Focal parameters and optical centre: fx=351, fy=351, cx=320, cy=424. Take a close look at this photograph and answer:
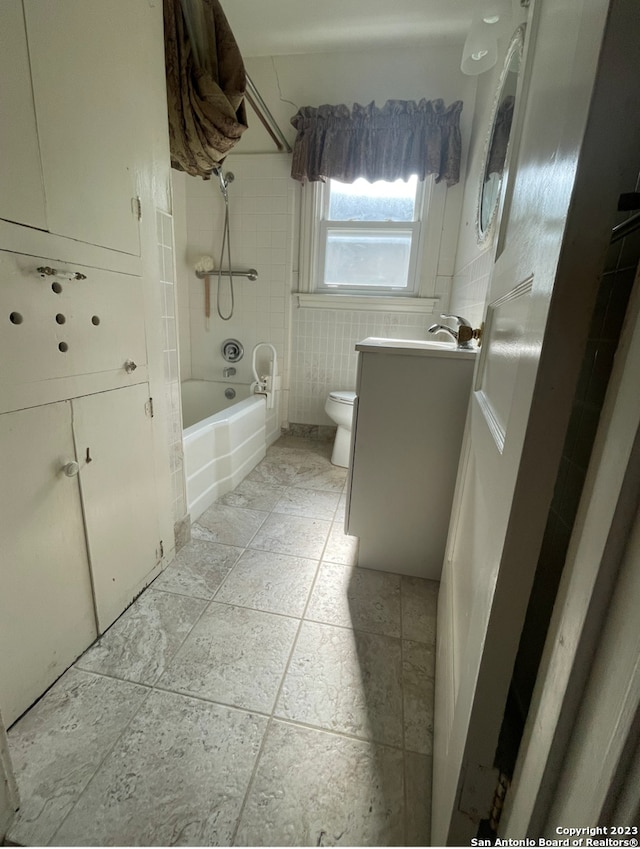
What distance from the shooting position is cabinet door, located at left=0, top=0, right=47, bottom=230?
0.67 metres

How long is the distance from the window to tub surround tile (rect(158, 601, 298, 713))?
2.24 metres

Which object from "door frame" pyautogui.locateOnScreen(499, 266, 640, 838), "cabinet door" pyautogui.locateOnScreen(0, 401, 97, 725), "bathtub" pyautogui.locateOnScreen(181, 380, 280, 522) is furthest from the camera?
"bathtub" pyautogui.locateOnScreen(181, 380, 280, 522)

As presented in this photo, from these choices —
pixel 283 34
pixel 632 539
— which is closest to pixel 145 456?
pixel 632 539

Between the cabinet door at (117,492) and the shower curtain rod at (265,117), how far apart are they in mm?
1743

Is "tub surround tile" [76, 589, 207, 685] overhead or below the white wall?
below

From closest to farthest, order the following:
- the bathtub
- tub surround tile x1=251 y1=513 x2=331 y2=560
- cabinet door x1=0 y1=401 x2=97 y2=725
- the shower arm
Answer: cabinet door x1=0 y1=401 x2=97 y2=725 → tub surround tile x1=251 y1=513 x2=331 y2=560 → the bathtub → the shower arm

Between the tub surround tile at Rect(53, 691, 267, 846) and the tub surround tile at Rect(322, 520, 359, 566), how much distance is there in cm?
67

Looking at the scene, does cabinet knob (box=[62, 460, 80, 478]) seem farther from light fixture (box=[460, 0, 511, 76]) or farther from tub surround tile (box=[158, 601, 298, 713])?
light fixture (box=[460, 0, 511, 76])

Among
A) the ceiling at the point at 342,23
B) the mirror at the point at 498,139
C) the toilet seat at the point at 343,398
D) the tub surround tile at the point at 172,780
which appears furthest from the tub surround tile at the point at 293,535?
the ceiling at the point at 342,23

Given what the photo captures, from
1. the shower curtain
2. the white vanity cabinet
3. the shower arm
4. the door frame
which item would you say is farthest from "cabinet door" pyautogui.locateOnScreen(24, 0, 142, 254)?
the shower arm

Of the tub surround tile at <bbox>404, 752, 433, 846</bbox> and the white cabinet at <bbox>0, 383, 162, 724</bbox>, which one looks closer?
the tub surround tile at <bbox>404, 752, 433, 846</bbox>

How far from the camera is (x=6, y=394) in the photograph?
743mm

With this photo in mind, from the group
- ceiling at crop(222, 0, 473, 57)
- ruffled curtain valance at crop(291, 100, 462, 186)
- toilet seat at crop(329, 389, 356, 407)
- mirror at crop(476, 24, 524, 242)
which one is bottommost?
toilet seat at crop(329, 389, 356, 407)

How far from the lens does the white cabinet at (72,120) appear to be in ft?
2.28
